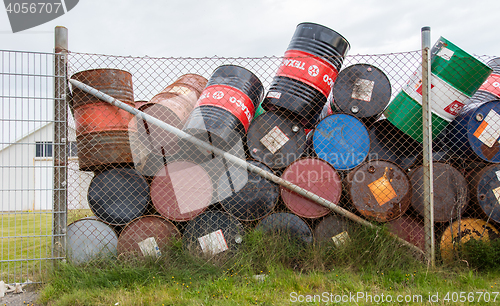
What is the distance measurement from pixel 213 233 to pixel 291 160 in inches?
41.7

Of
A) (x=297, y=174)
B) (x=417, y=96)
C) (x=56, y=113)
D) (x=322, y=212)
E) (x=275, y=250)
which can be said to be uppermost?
(x=417, y=96)

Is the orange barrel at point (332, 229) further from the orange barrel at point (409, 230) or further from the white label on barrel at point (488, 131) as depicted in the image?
the white label on barrel at point (488, 131)

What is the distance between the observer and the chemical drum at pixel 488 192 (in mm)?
3186

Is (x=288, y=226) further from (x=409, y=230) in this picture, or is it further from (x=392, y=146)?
(x=392, y=146)

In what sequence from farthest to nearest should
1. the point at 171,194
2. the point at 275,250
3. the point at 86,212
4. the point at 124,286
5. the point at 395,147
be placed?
the point at 86,212, the point at 395,147, the point at 171,194, the point at 275,250, the point at 124,286

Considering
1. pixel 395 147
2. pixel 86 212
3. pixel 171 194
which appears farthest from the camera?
Answer: pixel 86 212

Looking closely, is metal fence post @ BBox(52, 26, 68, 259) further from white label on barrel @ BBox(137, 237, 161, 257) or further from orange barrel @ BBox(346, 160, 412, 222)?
orange barrel @ BBox(346, 160, 412, 222)

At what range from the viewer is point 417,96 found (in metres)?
3.32

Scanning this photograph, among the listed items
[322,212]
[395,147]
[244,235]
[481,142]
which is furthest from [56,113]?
[481,142]

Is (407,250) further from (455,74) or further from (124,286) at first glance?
(124,286)

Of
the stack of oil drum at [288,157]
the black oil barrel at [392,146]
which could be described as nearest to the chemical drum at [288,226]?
the stack of oil drum at [288,157]

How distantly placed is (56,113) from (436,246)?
3835mm

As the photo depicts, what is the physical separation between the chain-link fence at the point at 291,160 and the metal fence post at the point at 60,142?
0.13m

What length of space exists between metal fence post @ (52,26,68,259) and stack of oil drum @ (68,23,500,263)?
0.49 feet
